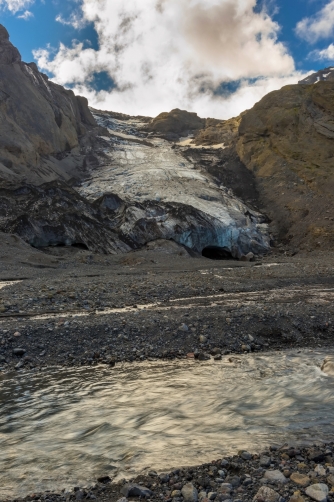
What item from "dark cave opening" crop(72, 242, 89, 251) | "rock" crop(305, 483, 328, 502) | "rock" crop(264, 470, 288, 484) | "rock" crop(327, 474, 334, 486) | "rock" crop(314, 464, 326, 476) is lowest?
"rock" crop(264, 470, 288, 484)

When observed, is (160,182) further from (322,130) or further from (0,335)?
(0,335)

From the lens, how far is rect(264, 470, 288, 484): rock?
4672 millimetres

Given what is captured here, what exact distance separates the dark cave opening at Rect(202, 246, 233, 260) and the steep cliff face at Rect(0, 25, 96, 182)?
23.8 m

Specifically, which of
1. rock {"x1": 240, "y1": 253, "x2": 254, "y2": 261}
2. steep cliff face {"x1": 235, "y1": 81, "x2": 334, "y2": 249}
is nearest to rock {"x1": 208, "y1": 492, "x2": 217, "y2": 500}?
rock {"x1": 240, "y1": 253, "x2": 254, "y2": 261}

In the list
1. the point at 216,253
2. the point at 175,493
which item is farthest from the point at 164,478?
the point at 216,253

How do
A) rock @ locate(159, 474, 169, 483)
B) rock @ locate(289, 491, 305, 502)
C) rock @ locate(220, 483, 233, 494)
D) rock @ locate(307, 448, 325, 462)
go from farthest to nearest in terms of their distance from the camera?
1. rock @ locate(307, 448, 325, 462)
2. rock @ locate(159, 474, 169, 483)
3. rock @ locate(220, 483, 233, 494)
4. rock @ locate(289, 491, 305, 502)

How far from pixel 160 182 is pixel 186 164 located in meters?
15.4

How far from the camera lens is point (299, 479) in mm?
4660

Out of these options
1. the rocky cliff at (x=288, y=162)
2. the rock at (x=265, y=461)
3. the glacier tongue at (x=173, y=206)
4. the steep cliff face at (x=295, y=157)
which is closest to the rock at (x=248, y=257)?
the glacier tongue at (x=173, y=206)

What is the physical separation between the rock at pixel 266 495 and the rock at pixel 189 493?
2.25 ft

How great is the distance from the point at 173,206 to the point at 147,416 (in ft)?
126

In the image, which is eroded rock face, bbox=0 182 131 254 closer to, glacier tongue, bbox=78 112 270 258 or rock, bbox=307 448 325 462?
glacier tongue, bbox=78 112 270 258

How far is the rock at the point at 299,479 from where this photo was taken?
459cm

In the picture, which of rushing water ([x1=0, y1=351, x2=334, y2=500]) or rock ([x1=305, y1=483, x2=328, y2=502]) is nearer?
rock ([x1=305, y1=483, x2=328, y2=502])
